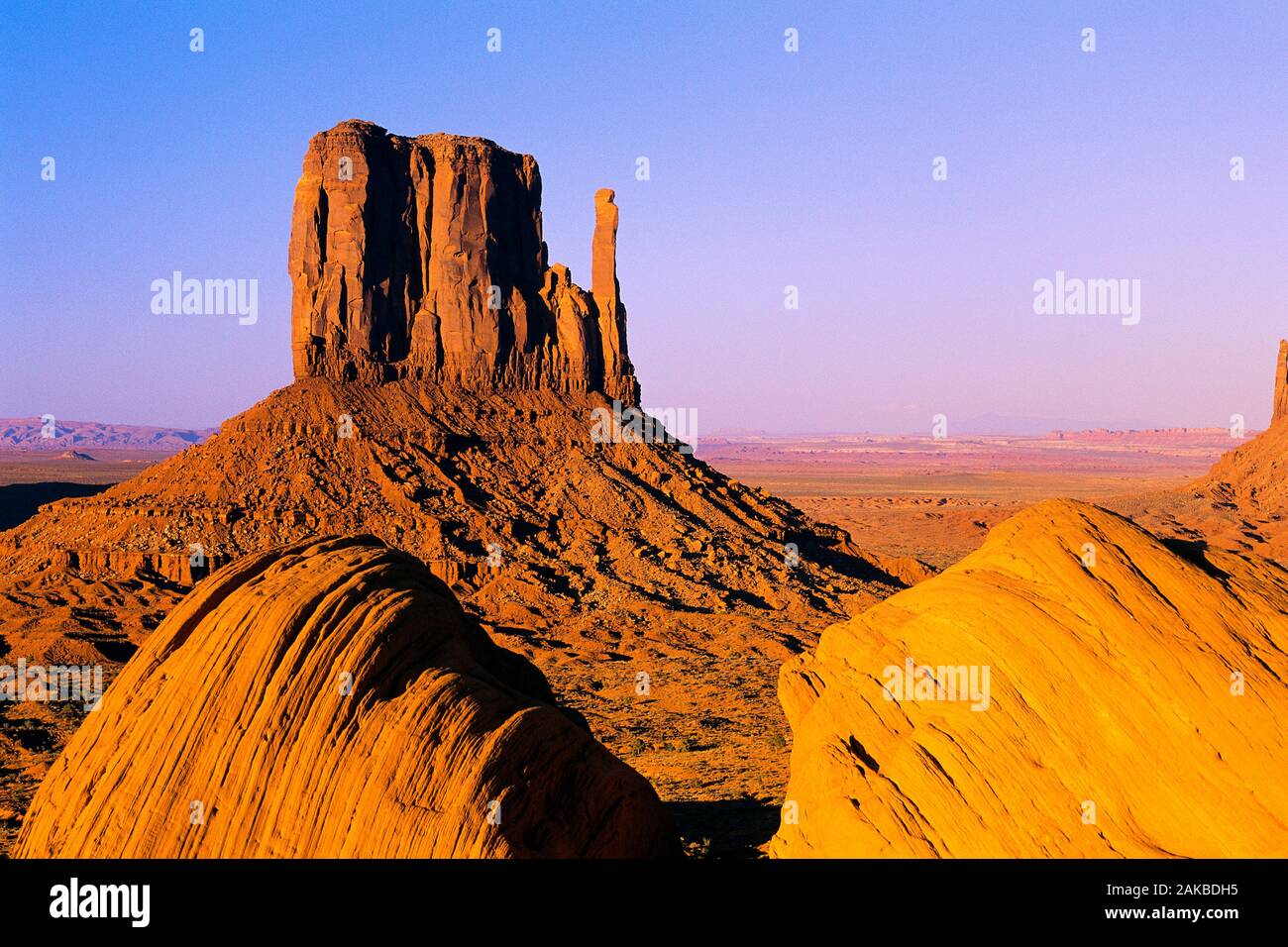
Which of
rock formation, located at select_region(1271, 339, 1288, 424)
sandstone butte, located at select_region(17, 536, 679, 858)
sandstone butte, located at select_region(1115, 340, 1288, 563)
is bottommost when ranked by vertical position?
sandstone butte, located at select_region(1115, 340, 1288, 563)

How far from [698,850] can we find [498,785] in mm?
6354

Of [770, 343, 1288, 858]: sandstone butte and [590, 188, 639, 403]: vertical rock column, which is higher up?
[590, 188, 639, 403]: vertical rock column

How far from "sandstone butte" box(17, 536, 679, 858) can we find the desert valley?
30 millimetres

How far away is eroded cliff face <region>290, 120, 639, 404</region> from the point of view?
2196 inches

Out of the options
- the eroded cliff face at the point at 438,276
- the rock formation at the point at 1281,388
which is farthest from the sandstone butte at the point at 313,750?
the rock formation at the point at 1281,388

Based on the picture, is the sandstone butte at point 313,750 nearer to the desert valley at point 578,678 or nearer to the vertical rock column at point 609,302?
the desert valley at point 578,678

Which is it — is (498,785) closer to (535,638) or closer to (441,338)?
(535,638)

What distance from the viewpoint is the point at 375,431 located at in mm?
52406

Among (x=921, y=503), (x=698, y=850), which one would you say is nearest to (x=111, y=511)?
(x=698, y=850)

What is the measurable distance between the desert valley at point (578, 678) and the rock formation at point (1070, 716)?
0.03 metres

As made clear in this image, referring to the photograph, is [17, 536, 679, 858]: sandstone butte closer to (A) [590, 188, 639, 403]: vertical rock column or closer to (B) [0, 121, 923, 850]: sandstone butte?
(B) [0, 121, 923, 850]: sandstone butte

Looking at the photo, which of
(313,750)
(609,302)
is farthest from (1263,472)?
(313,750)

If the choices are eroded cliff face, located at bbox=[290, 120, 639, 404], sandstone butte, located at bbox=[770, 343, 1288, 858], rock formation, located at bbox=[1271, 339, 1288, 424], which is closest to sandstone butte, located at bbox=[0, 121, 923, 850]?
eroded cliff face, located at bbox=[290, 120, 639, 404]
